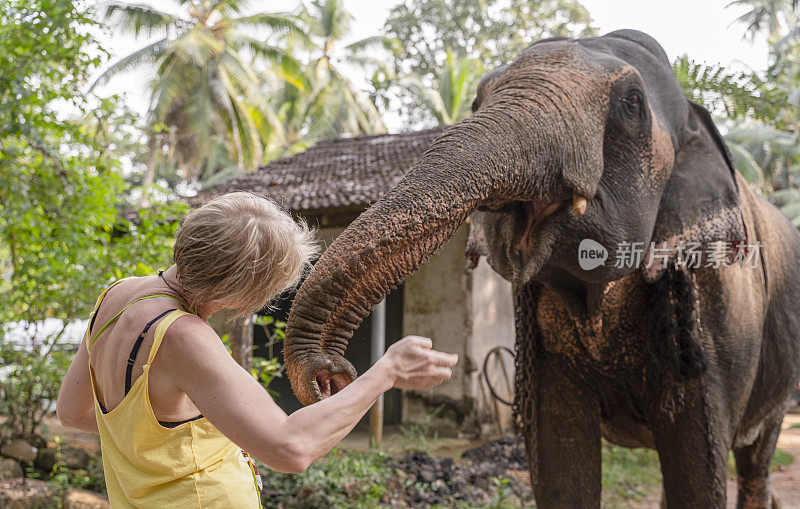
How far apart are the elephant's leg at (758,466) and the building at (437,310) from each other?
4.93 m

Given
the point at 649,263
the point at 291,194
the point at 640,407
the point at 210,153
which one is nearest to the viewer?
the point at 649,263

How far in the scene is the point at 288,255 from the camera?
1639 mm

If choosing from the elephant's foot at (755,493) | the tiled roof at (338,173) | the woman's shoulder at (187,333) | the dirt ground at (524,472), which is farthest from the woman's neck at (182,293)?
the tiled roof at (338,173)

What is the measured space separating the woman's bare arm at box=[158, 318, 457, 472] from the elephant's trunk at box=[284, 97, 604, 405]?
4.7 inches

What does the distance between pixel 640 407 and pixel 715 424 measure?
0.34m

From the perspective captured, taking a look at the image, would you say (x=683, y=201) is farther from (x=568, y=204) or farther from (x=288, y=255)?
(x=288, y=255)

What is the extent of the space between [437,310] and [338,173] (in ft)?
7.81

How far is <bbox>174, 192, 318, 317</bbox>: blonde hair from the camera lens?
156 centimetres

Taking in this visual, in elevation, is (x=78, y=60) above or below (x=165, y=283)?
above

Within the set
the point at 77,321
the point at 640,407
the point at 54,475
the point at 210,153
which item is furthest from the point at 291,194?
the point at 210,153

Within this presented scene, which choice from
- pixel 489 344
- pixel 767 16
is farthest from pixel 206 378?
pixel 767 16

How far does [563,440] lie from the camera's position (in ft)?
10.2

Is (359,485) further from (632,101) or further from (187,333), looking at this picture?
(187,333)

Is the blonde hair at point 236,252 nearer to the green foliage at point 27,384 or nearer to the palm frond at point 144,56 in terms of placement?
the green foliage at point 27,384
